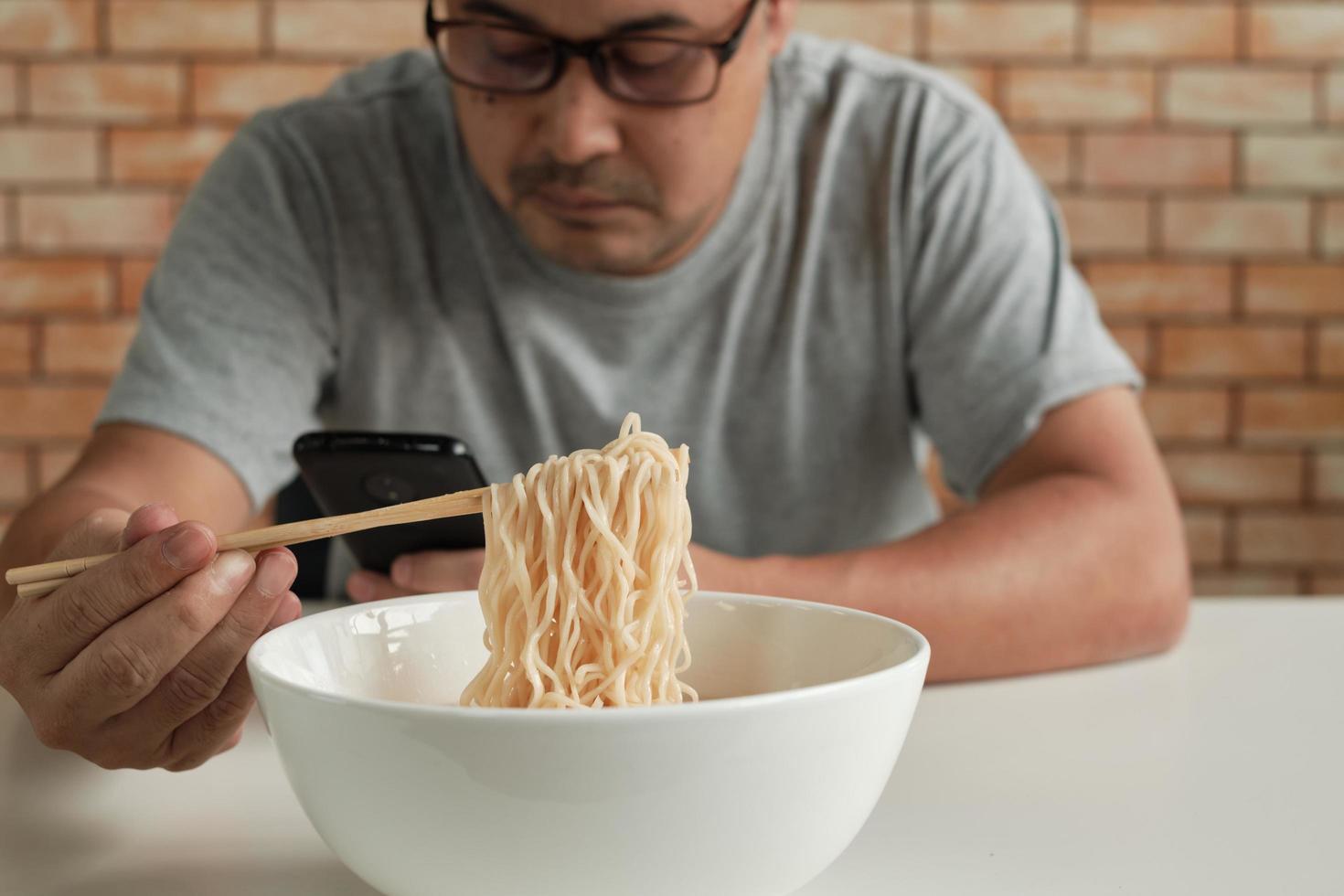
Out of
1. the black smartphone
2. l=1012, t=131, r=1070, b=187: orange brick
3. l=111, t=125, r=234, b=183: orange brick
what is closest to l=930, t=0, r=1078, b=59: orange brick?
l=1012, t=131, r=1070, b=187: orange brick

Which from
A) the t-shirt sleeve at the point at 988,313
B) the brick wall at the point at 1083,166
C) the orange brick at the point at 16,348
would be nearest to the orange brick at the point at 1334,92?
the brick wall at the point at 1083,166

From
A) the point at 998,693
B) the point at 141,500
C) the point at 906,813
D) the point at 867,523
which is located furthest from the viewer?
the point at 867,523

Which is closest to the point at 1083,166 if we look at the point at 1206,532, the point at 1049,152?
the point at 1049,152

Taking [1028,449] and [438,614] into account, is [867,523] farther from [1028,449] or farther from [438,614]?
[438,614]

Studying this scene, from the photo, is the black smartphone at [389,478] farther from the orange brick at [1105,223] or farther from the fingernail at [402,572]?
the orange brick at [1105,223]

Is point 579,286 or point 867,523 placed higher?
point 579,286

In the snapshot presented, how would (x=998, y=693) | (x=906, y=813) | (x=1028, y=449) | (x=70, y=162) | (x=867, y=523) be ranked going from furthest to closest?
(x=70, y=162) → (x=867, y=523) → (x=1028, y=449) → (x=998, y=693) → (x=906, y=813)

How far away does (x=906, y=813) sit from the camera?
2.37 ft

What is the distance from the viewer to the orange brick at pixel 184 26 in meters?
2.30

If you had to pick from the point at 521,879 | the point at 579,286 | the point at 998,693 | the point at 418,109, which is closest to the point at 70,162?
the point at 418,109

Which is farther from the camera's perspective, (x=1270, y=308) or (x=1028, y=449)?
(x=1270, y=308)

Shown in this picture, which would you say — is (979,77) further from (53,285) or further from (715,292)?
(53,285)

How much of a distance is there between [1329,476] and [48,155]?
7.91ft

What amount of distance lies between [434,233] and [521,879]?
1.11m
